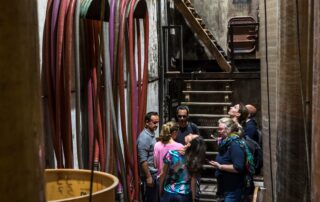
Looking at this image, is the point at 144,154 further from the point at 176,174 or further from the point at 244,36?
the point at 244,36

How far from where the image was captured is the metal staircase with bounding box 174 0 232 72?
11508 mm

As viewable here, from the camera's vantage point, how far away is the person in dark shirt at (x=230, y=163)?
18.2ft

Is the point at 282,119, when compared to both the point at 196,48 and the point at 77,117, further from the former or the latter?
the point at 196,48

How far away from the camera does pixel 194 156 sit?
18.3 feet

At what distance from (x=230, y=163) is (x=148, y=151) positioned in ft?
3.49

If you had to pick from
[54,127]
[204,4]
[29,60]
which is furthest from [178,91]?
[29,60]

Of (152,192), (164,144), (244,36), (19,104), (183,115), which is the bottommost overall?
(152,192)

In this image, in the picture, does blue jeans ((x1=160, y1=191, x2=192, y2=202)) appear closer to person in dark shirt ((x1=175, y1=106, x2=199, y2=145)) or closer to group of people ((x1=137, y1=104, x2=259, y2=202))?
group of people ((x1=137, y1=104, x2=259, y2=202))

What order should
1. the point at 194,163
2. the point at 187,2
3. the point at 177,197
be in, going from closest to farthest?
the point at 194,163 → the point at 177,197 → the point at 187,2

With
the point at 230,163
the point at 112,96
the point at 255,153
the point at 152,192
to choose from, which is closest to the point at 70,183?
the point at 112,96

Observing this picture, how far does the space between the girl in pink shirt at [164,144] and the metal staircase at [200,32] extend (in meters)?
5.65

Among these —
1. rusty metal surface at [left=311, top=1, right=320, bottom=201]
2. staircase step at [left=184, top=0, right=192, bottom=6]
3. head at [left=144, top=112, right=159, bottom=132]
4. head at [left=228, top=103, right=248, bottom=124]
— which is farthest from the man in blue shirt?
staircase step at [left=184, top=0, right=192, bottom=6]

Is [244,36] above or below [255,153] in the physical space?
above

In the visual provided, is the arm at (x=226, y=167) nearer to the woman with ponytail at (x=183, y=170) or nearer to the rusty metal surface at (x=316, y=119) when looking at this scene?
the woman with ponytail at (x=183, y=170)
